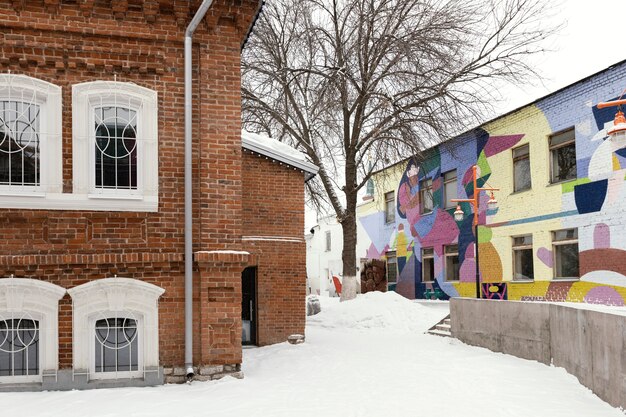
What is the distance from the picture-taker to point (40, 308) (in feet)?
28.0

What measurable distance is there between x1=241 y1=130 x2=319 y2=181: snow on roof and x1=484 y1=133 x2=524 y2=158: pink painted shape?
844 centimetres

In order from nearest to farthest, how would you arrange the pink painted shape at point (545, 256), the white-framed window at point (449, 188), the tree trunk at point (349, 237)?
the pink painted shape at point (545, 256) < the tree trunk at point (349, 237) < the white-framed window at point (449, 188)

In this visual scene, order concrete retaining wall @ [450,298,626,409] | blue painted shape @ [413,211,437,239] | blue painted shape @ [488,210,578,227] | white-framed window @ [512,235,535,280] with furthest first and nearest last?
blue painted shape @ [413,211,437,239]
white-framed window @ [512,235,535,280]
blue painted shape @ [488,210,578,227]
concrete retaining wall @ [450,298,626,409]

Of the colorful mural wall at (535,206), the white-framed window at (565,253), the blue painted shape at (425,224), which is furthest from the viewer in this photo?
the blue painted shape at (425,224)

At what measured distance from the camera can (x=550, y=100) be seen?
58.9 feet

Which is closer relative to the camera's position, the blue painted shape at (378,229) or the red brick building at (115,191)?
the red brick building at (115,191)

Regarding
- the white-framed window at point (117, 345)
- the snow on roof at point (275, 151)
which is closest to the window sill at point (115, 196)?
the white-framed window at point (117, 345)

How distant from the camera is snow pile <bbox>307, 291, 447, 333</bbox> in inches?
714

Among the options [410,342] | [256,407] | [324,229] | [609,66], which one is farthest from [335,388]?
[324,229]

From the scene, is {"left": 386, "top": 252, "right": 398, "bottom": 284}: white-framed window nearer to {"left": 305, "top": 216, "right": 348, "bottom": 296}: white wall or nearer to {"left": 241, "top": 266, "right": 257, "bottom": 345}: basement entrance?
{"left": 305, "top": 216, "right": 348, "bottom": 296}: white wall

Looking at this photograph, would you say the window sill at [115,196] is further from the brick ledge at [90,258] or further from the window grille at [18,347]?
the window grille at [18,347]

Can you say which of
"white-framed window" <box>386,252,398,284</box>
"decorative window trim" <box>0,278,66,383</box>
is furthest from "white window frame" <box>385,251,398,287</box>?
"decorative window trim" <box>0,278,66,383</box>

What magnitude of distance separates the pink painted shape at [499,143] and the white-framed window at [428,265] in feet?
18.4

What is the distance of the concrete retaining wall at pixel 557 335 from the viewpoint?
728cm
